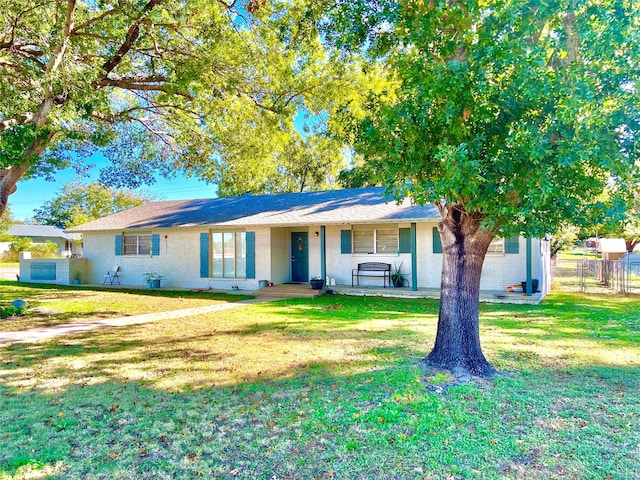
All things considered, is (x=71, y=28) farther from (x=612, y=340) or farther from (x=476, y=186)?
(x=612, y=340)

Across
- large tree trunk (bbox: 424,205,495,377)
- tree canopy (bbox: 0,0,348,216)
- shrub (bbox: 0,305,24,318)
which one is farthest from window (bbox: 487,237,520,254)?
shrub (bbox: 0,305,24,318)

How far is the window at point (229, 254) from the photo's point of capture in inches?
644

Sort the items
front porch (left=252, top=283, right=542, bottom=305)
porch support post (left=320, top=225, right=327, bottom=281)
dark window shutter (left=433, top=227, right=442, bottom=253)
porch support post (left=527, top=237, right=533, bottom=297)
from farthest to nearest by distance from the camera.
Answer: porch support post (left=320, top=225, right=327, bottom=281)
dark window shutter (left=433, top=227, right=442, bottom=253)
front porch (left=252, top=283, right=542, bottom=305)
porch support post (left=527, top=237, right=533, bottom=297)

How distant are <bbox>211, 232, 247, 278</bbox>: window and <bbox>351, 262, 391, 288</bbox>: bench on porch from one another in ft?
14.5

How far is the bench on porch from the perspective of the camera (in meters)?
14.7

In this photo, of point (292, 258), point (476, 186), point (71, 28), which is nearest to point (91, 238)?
point (292, 258)

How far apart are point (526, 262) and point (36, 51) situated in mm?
14187

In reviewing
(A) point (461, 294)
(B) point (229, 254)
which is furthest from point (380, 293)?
(A) point (461, 294)

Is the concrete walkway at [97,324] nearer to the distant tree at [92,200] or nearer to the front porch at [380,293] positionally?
the front porch at [380,293]

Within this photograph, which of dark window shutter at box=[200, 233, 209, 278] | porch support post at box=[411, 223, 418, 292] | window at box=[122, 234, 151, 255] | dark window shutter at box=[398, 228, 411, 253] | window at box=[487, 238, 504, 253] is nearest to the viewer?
window at box=[487, 238, 504, 253]

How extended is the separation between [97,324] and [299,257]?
8438 millimetres

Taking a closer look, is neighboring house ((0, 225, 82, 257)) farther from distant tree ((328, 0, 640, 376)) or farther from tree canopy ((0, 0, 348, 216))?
distant tree ((328, 0, 640, 376))

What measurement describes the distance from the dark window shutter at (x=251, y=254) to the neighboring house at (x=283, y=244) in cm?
4

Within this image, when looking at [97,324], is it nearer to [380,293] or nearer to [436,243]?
[380,293]
